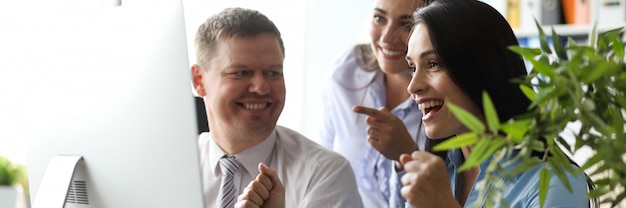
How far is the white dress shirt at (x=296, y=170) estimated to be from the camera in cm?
189

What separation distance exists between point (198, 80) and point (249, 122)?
21cm

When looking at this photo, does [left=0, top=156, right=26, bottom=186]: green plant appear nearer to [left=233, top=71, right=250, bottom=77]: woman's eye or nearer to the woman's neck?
the woman's neck

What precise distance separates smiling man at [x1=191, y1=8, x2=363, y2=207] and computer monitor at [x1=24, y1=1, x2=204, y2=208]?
507 mm

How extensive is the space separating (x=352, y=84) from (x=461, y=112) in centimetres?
175

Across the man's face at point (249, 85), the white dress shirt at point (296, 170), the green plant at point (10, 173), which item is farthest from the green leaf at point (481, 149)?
the green plant at point (10, 173)

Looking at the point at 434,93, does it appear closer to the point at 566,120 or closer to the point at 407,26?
the point at 566,120

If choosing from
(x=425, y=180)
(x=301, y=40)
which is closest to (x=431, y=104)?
(x=425, y=180)

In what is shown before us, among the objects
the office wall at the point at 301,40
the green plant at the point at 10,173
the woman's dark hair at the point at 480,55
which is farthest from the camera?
the green plant at the point at 10,173

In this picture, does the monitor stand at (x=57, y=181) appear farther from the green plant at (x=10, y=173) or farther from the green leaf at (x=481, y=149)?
the green plant at (x=10, y=173)

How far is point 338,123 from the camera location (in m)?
2.62

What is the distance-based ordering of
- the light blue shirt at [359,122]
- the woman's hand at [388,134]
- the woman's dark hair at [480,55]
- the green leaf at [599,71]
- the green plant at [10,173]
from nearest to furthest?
the green leaf at [599,71] < the woman's dark hair at [480,55] < the woman's hand at [388,134] < the light blue shirt at [359,122] < the green plant at [10,173]

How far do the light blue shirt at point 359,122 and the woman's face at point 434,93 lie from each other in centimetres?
66

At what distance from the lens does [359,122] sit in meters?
2.55

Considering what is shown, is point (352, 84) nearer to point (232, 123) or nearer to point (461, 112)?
point (232, 123)
